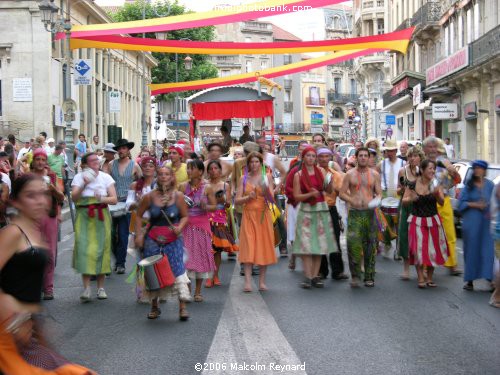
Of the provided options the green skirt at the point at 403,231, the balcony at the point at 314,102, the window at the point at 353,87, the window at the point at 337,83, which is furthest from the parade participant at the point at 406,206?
the window at the point at 353,87

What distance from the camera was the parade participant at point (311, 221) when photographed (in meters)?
10.3

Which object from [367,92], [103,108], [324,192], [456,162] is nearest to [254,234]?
[324,192]

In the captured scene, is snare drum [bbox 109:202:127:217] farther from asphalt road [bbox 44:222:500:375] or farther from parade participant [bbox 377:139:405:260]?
parade participant [bbox 377:139:405:260]

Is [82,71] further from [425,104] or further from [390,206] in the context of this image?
[425,104]

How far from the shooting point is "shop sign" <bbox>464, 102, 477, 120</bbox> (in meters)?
35.6

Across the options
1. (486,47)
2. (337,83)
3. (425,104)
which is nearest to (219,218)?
(486,47)

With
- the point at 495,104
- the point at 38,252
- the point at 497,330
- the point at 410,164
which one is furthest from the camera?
the point at 495,104

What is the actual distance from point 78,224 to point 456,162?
1035cm

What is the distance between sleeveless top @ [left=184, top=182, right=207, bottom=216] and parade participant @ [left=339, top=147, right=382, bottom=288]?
6.11 feet

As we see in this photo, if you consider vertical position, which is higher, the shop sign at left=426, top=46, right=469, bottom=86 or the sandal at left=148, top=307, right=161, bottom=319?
the shop sign at left=426, top=46, right=469, bottom=86

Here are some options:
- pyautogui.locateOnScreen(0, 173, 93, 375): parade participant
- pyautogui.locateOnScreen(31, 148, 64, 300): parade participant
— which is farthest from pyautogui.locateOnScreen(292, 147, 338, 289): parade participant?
pyautogui.locateOnScreen(0, 173, 93, 375): parade participant

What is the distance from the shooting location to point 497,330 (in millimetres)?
7887

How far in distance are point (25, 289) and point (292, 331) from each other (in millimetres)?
4031

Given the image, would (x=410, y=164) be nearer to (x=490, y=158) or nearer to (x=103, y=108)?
(x=490, y=158)
